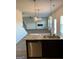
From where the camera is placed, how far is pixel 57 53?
4.98m

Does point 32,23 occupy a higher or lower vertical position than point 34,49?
higher

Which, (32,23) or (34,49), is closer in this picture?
(34,49)

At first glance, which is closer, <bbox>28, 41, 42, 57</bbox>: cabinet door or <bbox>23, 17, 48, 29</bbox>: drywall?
<bbox>28, 41, 42, 57</bbox>: cabinet door

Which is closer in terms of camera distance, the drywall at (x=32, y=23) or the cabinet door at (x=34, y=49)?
the cabinet door at (x=34, y=49)

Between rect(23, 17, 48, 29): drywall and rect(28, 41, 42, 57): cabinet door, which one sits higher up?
rect(23, 17, 48, 29): drywall

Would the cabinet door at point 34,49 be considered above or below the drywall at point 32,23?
below
